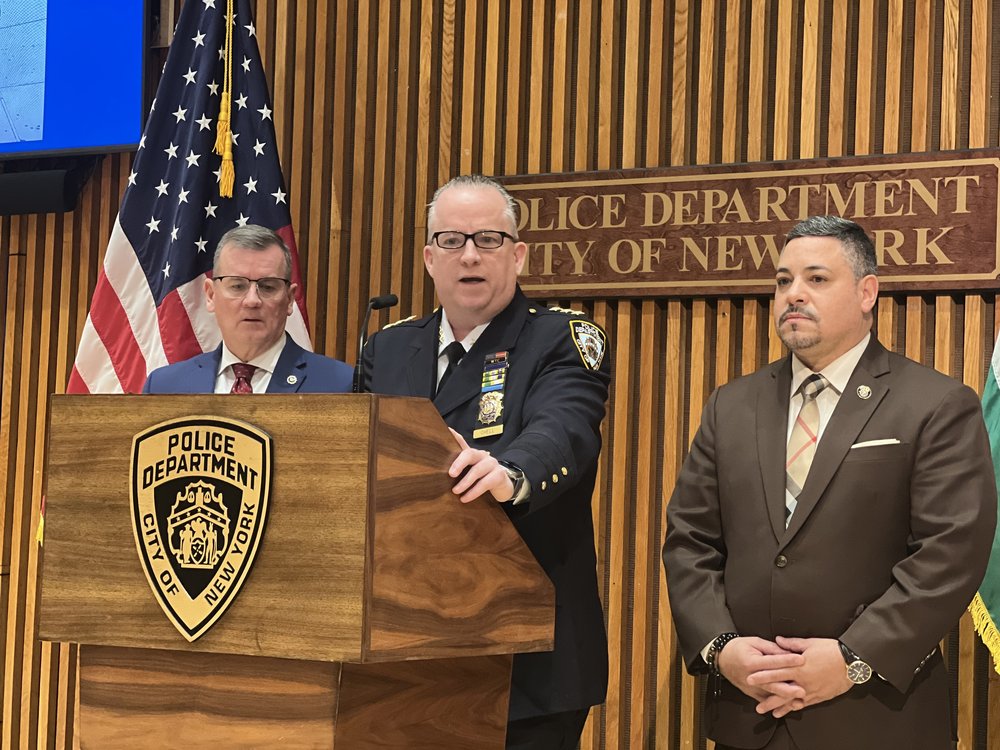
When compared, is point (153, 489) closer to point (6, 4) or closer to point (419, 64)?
point (419, 64)

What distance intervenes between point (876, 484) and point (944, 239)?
1157mm

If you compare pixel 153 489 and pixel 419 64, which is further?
pixel 419 64

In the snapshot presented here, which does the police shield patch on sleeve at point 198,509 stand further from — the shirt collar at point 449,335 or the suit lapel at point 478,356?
the shirt collar at point 449,335

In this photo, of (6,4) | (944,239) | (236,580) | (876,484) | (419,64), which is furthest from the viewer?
(6,4)

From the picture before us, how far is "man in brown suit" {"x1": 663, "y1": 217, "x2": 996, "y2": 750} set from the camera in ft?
8.36

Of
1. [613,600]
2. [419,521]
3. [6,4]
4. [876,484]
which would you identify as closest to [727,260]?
[613,600]

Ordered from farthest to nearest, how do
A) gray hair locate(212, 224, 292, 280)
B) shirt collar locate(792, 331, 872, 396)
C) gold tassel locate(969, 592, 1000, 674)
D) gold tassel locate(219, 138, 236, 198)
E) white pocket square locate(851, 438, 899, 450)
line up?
1. gold tassel locate(219, 138, 236, 198)
2. gray hair locate(212, 224, 292, 280)
3. gold tassel locate(969, 592, 1000, 674)
4. shirt collar locate(792, 331, 872, 396)
5. white pocket square locate(851, 438, 899, 450)

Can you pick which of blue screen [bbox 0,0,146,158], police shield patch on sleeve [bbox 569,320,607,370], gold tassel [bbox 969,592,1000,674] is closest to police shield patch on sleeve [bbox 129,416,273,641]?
police shield patch on sleeve [bbox 569,320,607,370]

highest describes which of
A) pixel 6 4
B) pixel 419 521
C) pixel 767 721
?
pixel 6 4

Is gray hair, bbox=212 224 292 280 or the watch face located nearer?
the watch face

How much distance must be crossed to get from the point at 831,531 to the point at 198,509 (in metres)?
1.28

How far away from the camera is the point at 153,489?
2082mm

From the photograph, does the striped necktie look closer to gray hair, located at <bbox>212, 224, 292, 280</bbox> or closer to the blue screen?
gray hair, located at <bbox>212, 224, 292, 280</bbox>

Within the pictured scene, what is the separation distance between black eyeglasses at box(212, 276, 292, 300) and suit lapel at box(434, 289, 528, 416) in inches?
29.1
